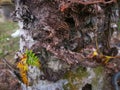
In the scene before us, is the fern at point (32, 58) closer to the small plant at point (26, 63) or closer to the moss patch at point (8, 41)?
the small plant at point (26, 63)

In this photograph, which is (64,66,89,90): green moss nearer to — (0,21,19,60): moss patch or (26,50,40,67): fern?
(26,50,40,67): fern

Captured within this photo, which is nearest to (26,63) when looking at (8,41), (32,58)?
(32,58)

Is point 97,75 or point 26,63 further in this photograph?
point 97,75

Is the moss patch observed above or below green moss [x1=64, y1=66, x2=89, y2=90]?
below

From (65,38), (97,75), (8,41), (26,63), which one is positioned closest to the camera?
(65,38)

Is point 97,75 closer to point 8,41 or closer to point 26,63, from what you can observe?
point 26,63

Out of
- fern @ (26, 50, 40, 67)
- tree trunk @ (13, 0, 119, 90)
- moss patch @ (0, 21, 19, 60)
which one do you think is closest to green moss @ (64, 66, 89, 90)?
tree trunk @ (13, 0, 119, 90)

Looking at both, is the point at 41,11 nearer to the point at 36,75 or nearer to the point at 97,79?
the point at 36,75

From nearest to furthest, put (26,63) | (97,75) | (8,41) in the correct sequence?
(26,63) < (97,75) < (8,41)
